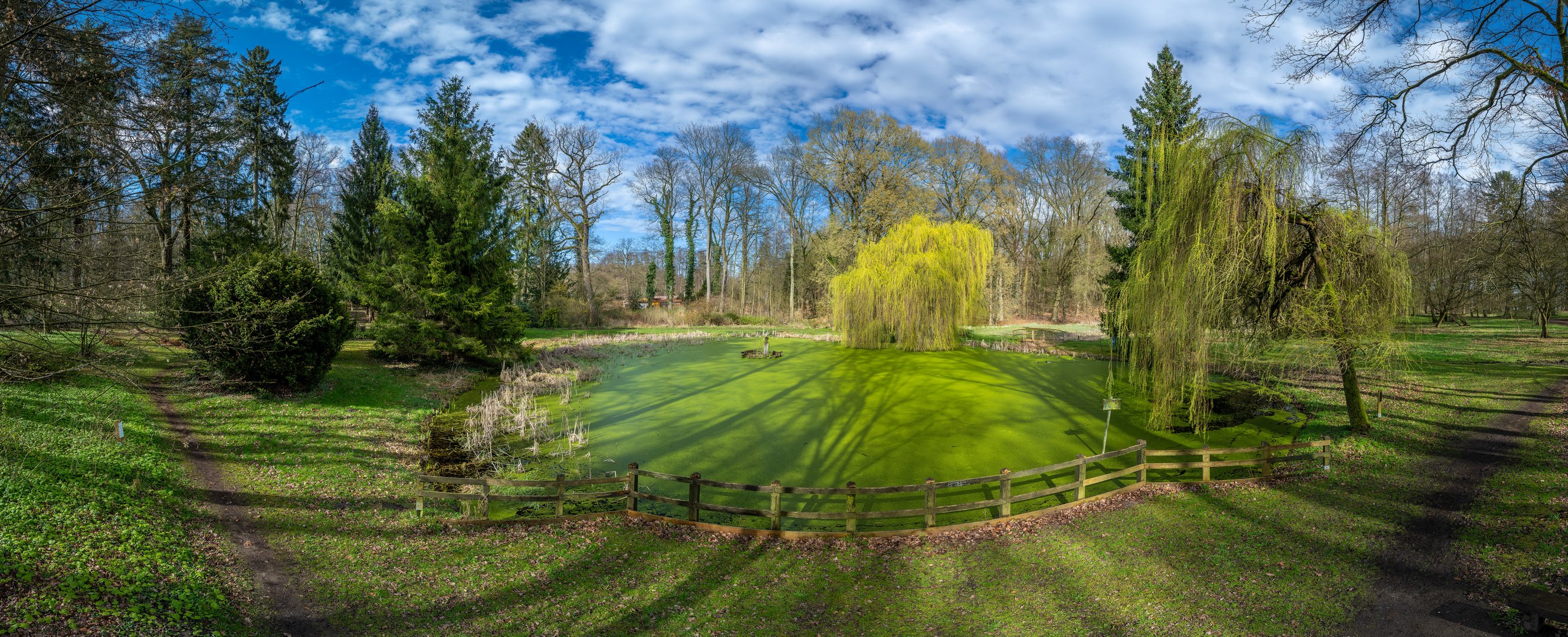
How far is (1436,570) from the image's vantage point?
20.7 feet

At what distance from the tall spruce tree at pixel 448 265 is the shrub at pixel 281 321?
13.0 feet

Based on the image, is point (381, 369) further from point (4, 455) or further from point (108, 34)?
point (108, 34)

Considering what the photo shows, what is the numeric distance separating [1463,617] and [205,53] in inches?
477

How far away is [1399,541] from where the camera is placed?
276 inches

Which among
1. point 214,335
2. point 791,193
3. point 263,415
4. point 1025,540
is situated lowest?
point 1025,540

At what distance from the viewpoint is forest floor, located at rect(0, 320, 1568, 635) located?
5.74m

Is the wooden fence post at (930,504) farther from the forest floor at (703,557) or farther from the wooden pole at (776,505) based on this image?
the wooden pole at (776,505)

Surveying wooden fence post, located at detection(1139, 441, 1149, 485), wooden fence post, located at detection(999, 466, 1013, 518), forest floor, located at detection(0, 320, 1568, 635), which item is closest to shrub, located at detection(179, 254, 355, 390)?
forest floor, located at detection(0, 320, 1568, 635)

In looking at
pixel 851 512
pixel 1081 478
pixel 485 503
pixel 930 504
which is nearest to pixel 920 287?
pixel 1081 478

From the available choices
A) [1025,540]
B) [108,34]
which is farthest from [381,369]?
[1025,540]

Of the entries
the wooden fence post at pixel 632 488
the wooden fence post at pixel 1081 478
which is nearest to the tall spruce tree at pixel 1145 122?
the wooden fence post at pixel 1081 478

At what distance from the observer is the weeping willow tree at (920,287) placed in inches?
966

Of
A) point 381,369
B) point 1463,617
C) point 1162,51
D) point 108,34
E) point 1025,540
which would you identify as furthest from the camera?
point 1162,51

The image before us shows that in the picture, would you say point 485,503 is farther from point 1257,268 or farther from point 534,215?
point 534,215
